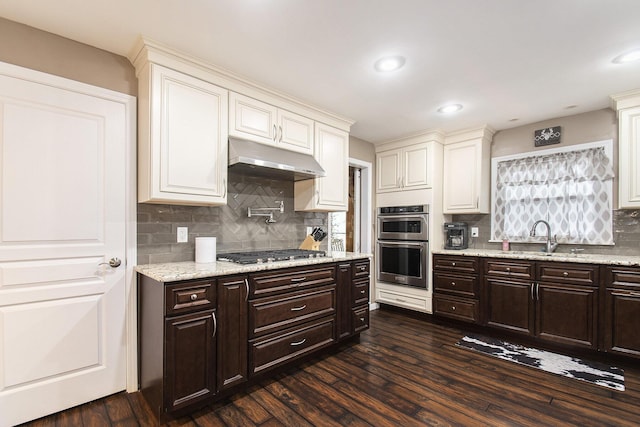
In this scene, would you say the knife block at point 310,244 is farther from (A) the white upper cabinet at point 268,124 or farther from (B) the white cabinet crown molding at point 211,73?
(B) the white cabinet crown molding at point 211,73

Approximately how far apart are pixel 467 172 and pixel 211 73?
3.16 m

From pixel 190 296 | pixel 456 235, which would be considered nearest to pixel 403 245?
pixel 456 235

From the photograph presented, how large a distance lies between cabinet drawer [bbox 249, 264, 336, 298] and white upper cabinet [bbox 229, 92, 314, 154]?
117 cm

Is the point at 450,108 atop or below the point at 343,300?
atop

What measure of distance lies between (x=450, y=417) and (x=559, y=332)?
72.3 inches

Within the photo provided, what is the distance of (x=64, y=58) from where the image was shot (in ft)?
6.66

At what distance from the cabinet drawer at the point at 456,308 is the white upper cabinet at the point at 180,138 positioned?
288 centimetres

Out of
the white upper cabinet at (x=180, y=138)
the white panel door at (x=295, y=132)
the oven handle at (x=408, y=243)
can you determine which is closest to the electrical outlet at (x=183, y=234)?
the white upper cabinet at (x=180, y=138)

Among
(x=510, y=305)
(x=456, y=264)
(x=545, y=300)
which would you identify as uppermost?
(x=456, y=264)

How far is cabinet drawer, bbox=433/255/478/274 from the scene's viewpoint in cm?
356

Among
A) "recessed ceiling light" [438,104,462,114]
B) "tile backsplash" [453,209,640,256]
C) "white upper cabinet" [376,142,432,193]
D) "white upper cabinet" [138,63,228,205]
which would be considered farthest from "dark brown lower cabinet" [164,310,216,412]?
"tile backsplash" [453,209,640,256]

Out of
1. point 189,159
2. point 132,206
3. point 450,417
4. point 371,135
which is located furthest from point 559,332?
point 132,206

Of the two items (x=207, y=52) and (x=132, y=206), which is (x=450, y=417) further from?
(x=207, y=52)

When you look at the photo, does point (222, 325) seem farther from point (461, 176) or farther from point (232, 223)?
point (461, 176)
